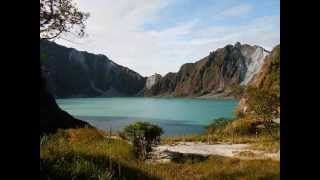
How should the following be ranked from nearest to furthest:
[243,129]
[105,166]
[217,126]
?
[105,166] < [243,129] < [217,126]

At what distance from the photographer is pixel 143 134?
19.9 metres

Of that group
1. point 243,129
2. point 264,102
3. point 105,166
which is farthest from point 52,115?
point 105,166

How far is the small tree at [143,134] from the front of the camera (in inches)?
735

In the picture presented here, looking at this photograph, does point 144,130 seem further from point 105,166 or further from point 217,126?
point 217,126

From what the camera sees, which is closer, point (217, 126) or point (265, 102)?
point (265, 102)

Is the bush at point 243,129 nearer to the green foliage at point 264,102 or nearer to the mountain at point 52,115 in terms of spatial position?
the green foliage at point 264,102

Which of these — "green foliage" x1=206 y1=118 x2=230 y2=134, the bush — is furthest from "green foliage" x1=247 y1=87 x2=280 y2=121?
"green foliage" x1=206 y1=118 x2=230 y2=134

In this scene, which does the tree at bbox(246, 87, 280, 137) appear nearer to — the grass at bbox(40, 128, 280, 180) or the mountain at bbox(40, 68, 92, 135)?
the mountain at bbox(40, 68, 92, 135)

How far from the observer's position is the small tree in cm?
1867
